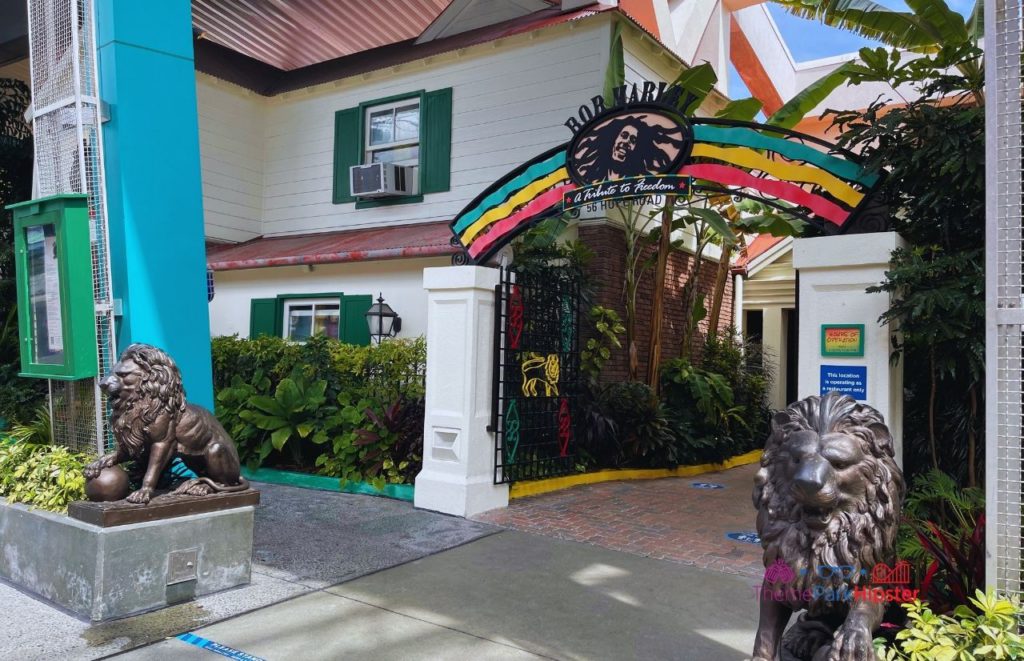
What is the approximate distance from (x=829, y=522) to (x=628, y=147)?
14.3ft

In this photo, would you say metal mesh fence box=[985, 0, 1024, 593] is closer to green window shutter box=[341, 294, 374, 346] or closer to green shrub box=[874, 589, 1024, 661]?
green shrub box=[874, 589, 1024, 661]

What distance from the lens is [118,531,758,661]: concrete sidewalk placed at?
403 centimetres

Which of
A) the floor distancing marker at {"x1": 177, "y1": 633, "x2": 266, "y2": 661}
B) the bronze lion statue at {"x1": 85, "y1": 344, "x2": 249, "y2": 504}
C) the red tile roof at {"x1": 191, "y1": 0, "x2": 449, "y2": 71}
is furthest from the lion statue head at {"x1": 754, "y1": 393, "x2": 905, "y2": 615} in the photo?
the red tile roof at {"x1": 191, "y1": 0, "x2": 449, "y2": 71}

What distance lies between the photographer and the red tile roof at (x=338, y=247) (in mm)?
9648

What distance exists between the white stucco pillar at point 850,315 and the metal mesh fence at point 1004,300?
171cm

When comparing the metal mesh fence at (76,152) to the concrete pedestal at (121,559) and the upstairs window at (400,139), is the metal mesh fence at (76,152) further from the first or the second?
the upstairs window at (400,139)

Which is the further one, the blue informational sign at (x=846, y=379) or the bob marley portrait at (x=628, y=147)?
the bob marley portrait at (x=628, y=147)

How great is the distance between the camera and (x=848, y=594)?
2.49 m

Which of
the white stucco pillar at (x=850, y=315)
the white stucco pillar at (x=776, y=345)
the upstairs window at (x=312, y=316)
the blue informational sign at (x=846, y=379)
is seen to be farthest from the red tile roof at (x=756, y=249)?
the blue informational sign at (x=846, y=379)

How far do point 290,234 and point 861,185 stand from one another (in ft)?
33.1

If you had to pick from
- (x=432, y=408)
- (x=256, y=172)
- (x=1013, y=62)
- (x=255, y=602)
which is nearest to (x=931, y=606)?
(x=1013, y=62)

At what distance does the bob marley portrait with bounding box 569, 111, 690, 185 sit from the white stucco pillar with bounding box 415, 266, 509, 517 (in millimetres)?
1581

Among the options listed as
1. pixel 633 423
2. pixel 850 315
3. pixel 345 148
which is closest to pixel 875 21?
pixel 850 315

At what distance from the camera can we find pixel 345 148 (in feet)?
39.7
